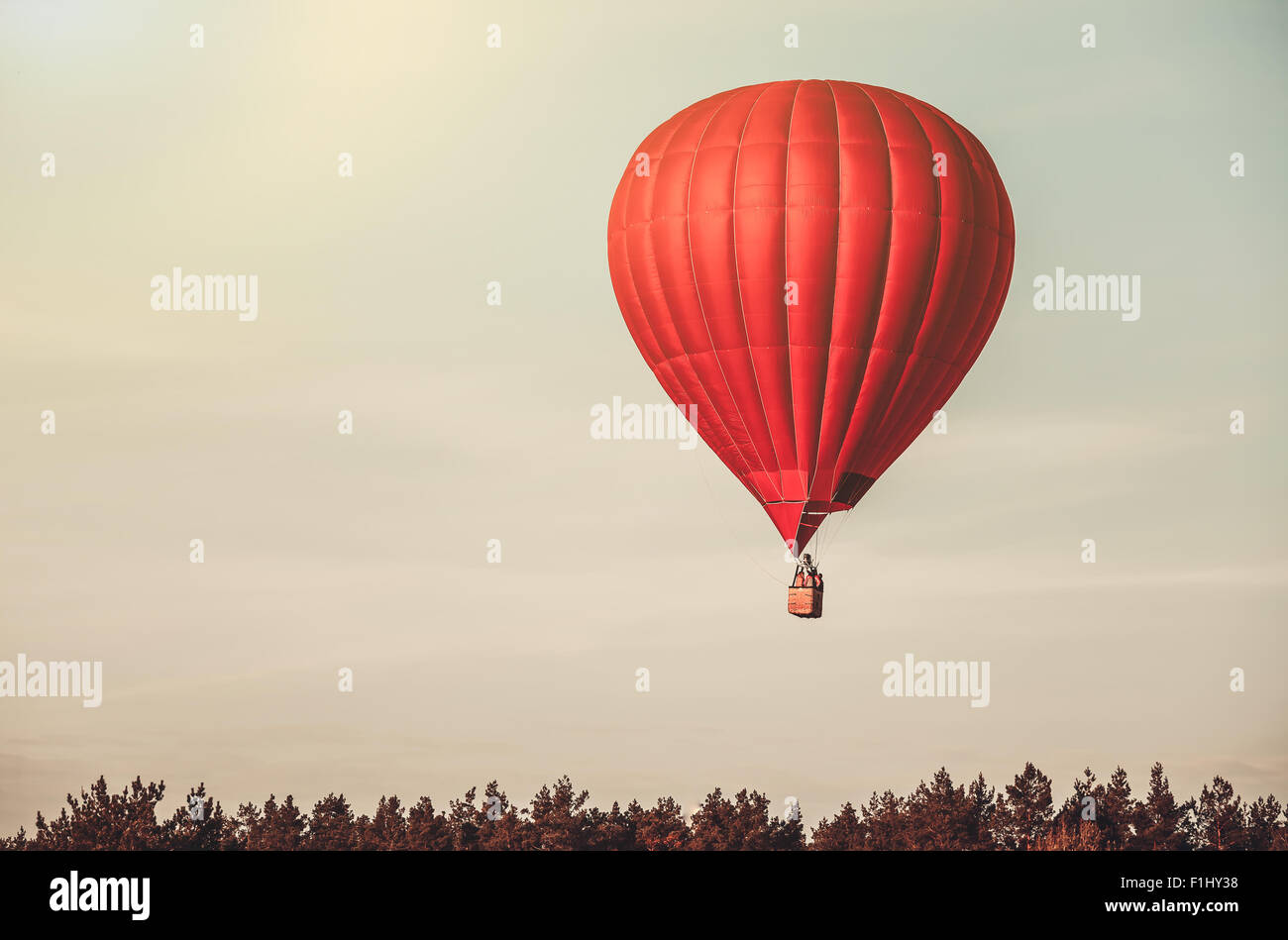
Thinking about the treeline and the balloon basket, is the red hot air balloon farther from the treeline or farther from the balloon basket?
the treeline

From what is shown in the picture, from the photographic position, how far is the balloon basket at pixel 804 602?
145 ft

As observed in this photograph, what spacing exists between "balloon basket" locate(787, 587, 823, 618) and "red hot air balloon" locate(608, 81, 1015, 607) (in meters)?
1.20

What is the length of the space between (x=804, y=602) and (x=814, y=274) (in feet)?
24.9

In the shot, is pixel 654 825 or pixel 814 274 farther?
pixel 654 825

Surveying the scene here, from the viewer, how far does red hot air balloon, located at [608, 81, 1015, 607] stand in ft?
147

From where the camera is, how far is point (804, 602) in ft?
145

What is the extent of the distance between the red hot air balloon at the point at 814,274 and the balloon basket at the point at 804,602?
1.20m

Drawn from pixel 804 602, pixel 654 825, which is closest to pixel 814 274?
pixel 804 602

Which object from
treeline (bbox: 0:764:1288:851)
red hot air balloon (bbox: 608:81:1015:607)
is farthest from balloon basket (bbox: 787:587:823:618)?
treeline (bbox: 0:764:1288:851)

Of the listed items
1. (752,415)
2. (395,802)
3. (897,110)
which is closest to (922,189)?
(897,110)

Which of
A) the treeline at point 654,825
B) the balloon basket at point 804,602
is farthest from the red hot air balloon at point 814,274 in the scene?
the treeline at point 654,825

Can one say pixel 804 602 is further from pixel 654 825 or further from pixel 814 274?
pixel 654 825

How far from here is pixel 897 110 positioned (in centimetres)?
4600
